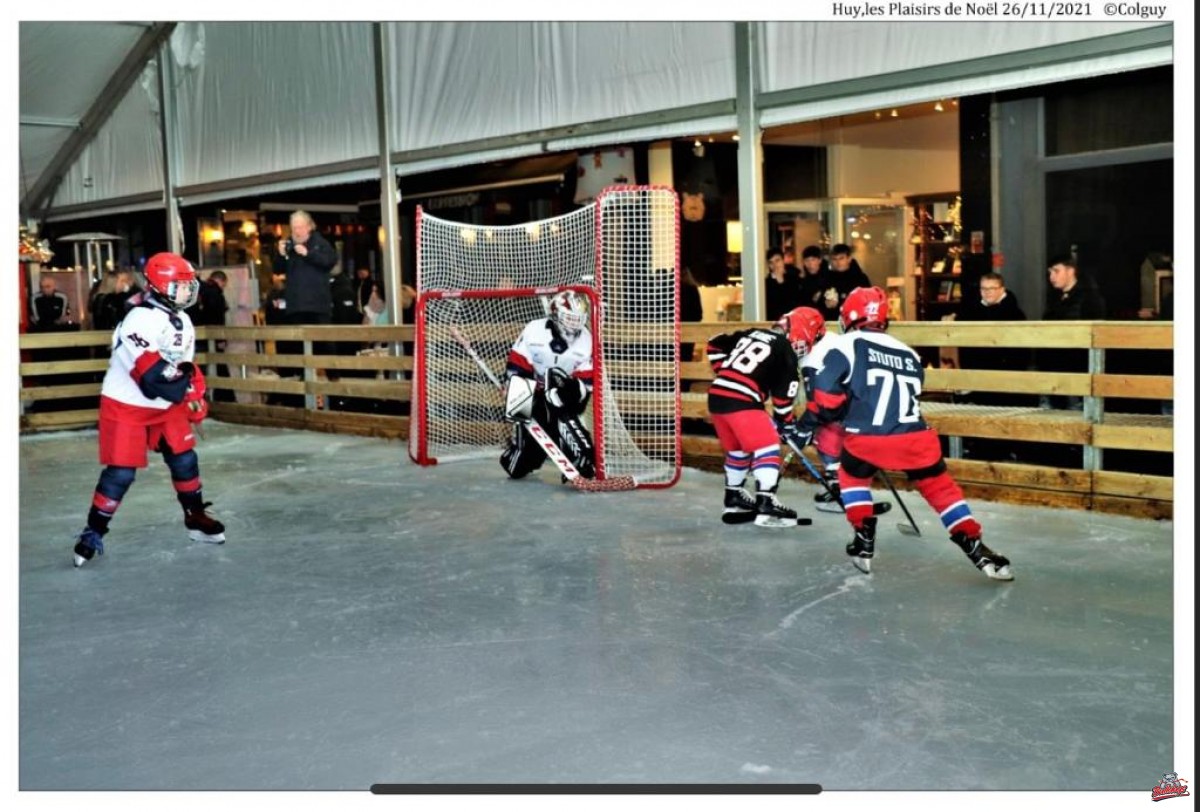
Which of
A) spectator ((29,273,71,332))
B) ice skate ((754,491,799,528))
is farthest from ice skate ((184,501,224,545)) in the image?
spectator ((29,273,71,332))

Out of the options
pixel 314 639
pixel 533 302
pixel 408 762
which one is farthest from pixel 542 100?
pixel 408 762

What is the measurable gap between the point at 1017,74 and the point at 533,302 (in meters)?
3.73

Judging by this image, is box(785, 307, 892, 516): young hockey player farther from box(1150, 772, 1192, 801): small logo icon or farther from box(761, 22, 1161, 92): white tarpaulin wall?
box(1150, 772, 1192, 801): small logo icon

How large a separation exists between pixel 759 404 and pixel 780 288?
3111 millimetres

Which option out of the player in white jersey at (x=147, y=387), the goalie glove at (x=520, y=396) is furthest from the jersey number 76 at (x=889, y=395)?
the goalie glove at (x=520, y=396)

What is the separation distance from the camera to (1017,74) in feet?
25.6

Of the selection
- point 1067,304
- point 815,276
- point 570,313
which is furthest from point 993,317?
point 570,313

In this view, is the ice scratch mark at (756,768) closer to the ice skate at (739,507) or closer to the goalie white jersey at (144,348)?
the ice skate at (739,507)

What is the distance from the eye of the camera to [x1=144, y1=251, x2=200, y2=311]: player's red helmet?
19.3 ft

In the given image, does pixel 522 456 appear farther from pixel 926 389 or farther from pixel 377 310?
pixel 377 310

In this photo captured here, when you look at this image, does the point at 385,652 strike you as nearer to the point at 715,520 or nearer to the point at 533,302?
the point at 715,520

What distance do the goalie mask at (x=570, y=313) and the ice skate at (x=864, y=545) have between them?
308 centimetres

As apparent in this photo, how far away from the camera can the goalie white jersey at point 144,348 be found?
5.88 metres

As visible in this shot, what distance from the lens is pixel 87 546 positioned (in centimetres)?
605
